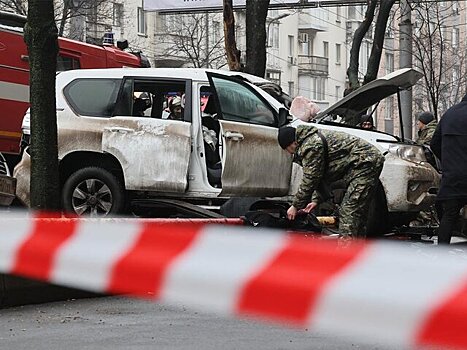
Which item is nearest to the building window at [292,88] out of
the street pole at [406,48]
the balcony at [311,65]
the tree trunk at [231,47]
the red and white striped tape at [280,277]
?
the balcony at [311,65]

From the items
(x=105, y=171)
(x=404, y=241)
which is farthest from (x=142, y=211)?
(x=404, y=241)

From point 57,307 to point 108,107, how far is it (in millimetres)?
3767

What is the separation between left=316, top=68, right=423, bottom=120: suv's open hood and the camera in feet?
37.1

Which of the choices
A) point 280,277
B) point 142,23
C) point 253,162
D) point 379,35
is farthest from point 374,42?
point 142,23

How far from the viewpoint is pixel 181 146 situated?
1037cm

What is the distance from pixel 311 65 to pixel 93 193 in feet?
179

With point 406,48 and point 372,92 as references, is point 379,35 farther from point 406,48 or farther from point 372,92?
point 372,92

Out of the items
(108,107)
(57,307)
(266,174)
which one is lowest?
(57,307)

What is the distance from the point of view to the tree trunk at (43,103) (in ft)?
Answer: 33.0

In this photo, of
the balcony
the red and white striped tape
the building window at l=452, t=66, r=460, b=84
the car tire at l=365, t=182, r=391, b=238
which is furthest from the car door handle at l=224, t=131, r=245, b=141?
the balcony

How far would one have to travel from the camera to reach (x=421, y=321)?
205 cm

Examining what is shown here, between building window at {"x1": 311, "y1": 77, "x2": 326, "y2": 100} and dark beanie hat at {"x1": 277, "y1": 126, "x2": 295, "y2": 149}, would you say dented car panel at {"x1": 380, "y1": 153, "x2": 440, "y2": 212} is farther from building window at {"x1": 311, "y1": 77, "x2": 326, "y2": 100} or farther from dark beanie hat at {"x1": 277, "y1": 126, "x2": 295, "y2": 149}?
building window at {"x1": 311, "y1": 77, "x2": 326, "y2": 100}

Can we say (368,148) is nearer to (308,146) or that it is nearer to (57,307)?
(308,146)

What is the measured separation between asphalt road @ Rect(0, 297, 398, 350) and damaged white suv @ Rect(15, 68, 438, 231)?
3.02m
